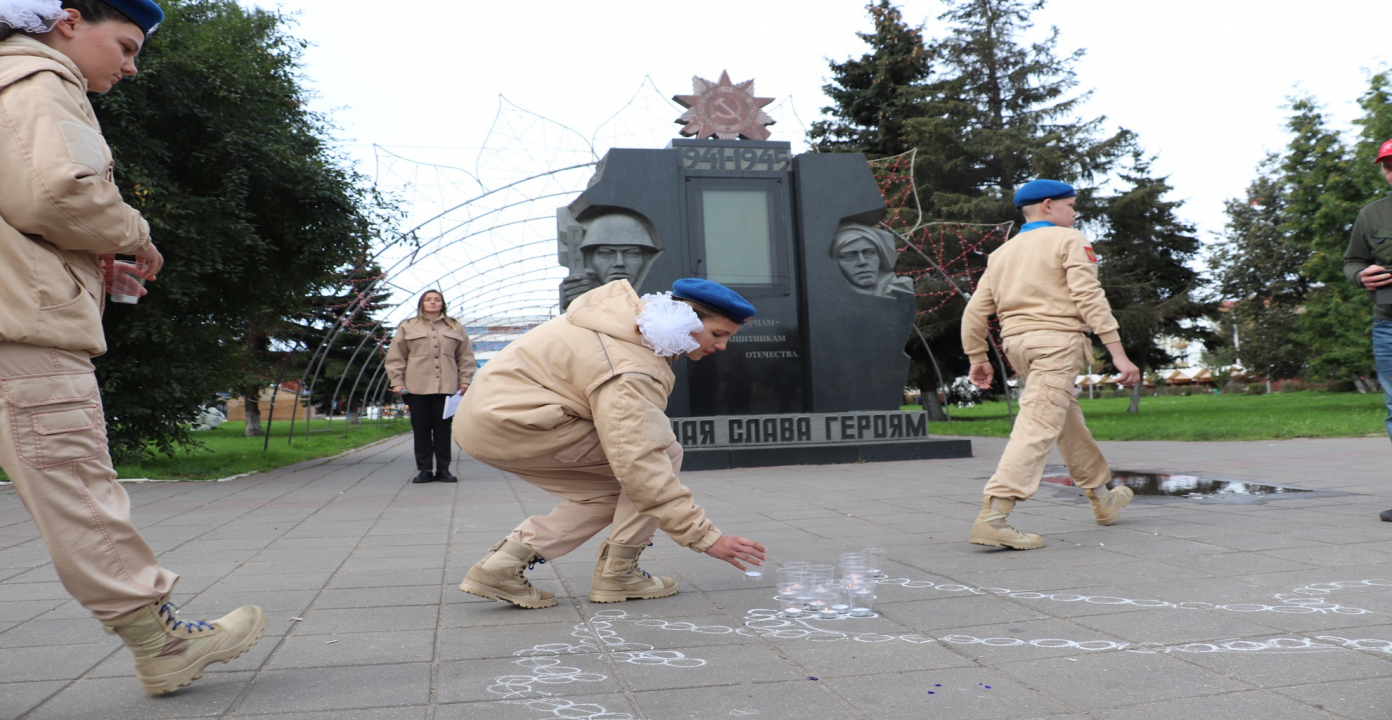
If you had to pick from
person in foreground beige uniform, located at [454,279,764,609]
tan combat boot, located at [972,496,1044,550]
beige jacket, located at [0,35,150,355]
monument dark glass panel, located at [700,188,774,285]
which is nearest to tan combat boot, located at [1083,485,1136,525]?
tan combat boot, located at [972,496,1044,550]

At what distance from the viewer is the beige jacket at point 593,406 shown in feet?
10.8

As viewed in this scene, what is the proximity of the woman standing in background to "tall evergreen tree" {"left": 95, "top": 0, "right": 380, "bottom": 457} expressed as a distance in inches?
90.4

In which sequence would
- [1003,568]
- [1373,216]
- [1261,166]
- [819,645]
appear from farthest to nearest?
[1261,166]
[1373,216]
[1003,568]
[819,645]

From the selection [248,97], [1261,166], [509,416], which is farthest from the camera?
[1261,166]

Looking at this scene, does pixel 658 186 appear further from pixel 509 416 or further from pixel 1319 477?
pixel 509 416

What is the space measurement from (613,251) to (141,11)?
8.54 meters

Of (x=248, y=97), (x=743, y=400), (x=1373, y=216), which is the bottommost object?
(x=743, y=400)

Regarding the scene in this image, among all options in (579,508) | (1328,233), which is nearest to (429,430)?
(579,508)

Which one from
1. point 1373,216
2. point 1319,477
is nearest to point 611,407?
point 1373,216

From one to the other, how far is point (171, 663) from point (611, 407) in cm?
143

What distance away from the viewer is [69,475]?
244 centimetres

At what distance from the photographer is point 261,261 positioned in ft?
37.4

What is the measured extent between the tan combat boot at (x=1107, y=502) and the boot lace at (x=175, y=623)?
421cm

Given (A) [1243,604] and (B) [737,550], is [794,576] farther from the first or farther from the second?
(A) [1243,604]
